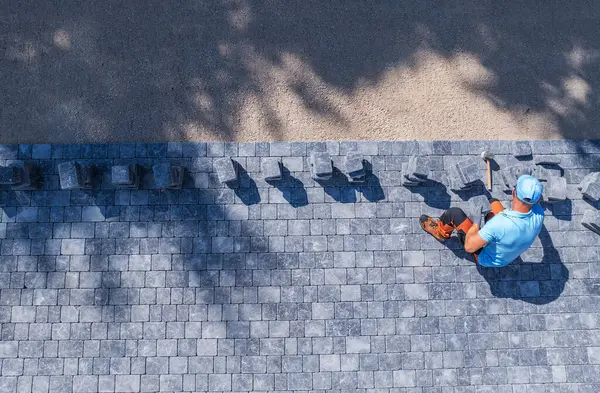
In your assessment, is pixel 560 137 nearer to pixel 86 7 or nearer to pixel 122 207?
pixel 122 207

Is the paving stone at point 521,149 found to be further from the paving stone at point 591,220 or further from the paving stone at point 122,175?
the paving stone at point 122,175

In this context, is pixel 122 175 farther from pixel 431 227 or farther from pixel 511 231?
pixel 511 231

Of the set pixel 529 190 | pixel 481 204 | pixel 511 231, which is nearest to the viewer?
pixel 529 190

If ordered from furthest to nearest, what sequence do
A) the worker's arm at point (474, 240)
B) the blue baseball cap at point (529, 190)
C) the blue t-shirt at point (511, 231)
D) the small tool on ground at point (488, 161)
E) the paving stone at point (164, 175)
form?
the small tool on ground at point (488, 161) < the paving stone at point (164, 175) < the worker's arm at point (474, 240) < the blue t-shirt at point (511, 231) < the blue baseball cap at point (529, 190)

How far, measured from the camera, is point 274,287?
23.3 ft

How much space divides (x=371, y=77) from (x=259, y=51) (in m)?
1.89

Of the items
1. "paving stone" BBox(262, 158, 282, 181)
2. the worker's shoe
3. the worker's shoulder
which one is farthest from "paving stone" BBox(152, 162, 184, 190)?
the worker's shoulder

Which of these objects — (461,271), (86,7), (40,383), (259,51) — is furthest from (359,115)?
(40,383)

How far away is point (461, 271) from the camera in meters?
7.21

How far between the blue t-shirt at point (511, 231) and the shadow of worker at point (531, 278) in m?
0.93

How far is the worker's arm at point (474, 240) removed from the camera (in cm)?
629

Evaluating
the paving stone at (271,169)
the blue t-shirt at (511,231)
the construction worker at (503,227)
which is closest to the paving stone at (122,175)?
the paving stone at (271,169)

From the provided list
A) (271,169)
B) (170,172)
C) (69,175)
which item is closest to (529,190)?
(271,169)

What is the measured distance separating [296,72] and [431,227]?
3289mm
